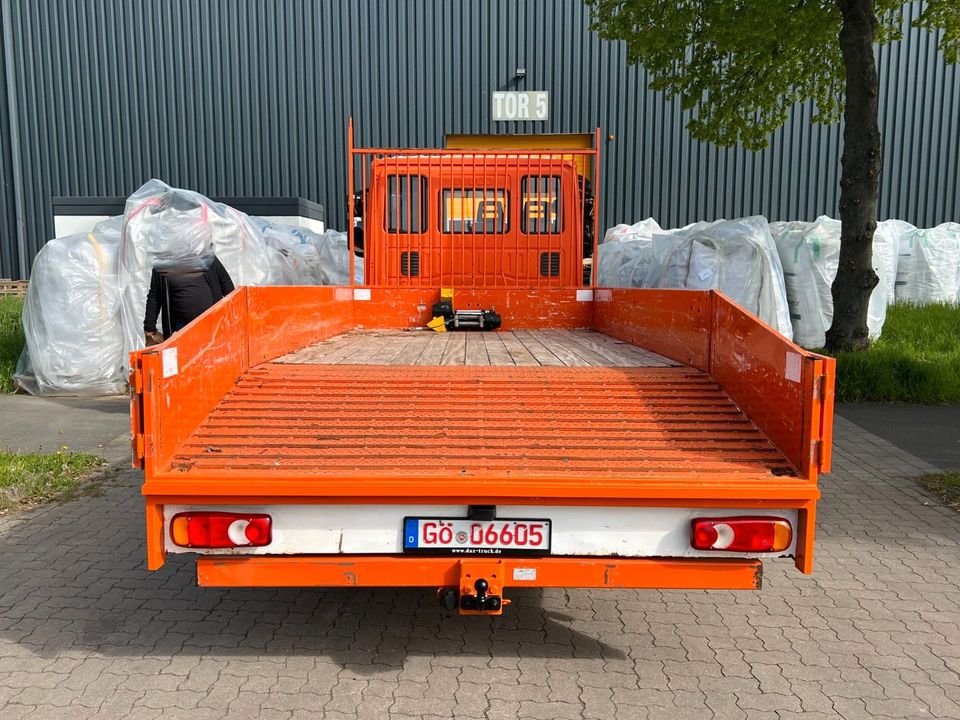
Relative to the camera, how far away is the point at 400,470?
2582 millimetres

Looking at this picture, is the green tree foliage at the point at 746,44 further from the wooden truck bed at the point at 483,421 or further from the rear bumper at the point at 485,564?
the rear bumper at the point at 485,564

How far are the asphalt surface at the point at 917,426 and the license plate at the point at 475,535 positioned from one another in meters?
A: 5.23

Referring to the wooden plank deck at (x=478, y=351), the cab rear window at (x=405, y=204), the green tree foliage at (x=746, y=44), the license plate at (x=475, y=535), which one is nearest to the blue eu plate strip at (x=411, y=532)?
the license plate at (x=475, y=535)

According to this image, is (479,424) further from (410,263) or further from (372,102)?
(372,102)

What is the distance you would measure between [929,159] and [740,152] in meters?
4.66

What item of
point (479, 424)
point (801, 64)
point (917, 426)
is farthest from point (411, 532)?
point (801, 64)

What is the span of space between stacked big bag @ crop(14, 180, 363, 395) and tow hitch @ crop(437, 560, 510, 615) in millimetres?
6761

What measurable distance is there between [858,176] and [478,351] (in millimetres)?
7014

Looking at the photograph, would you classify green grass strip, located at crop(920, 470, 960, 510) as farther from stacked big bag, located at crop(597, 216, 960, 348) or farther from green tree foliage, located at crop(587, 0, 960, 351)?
green tree foliage, located at crop(587, 0, 960, 351)

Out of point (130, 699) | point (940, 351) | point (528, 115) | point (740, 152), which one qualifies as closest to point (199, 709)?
point (130, 699)

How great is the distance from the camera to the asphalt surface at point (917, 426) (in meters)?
6.69

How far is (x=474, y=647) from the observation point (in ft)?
10.5

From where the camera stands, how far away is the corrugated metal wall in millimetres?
16797

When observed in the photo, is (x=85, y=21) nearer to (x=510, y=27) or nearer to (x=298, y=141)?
(x=298, y=141)
